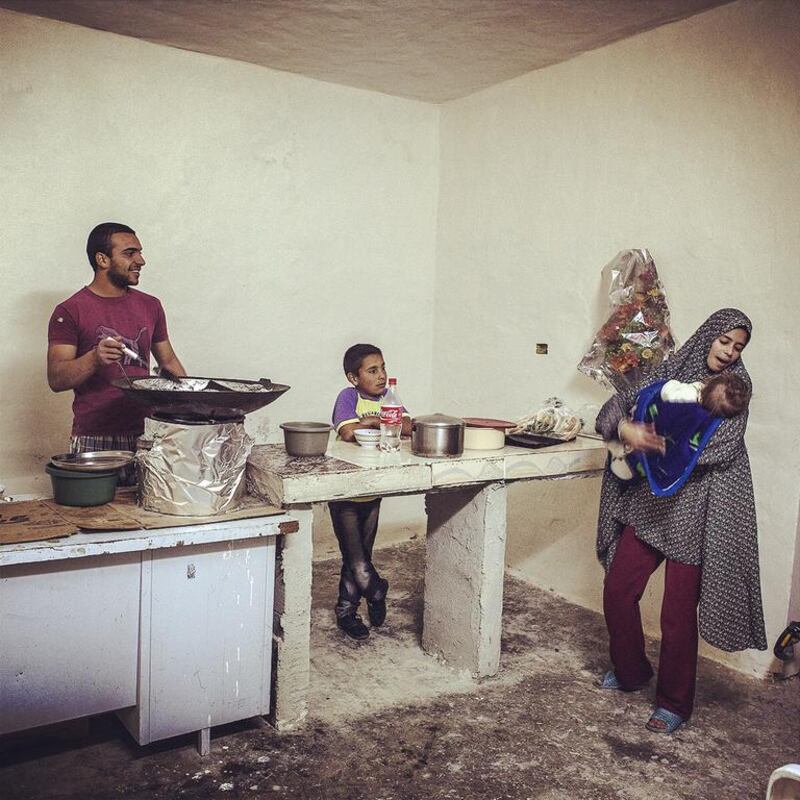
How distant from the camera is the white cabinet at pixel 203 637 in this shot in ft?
9.37

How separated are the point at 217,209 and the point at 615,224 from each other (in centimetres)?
242

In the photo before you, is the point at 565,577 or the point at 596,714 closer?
the point at 596,714

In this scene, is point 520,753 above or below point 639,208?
below

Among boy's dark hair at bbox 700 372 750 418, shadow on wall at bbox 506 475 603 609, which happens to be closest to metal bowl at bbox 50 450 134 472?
boy's dark hair at bbox 700 372 750 418

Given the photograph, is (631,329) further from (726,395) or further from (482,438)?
(726,395)

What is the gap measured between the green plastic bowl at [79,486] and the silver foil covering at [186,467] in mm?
151

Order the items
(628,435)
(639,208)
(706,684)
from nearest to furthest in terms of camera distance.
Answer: (628,435) < (706,684) < (639,208)

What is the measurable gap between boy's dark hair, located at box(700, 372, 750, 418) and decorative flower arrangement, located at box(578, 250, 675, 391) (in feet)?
3.48

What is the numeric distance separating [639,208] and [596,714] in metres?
2.66

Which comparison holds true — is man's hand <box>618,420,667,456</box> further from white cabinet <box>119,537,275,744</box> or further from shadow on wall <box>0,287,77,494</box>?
shadow on wall <box>0,287,77,494</box>

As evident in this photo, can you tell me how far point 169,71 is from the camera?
4.85 m

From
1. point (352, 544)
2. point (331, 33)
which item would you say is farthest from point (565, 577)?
point (331, 33)

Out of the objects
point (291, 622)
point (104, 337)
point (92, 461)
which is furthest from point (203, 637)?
point (104, 337)

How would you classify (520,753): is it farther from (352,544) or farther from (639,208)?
(639,208)
